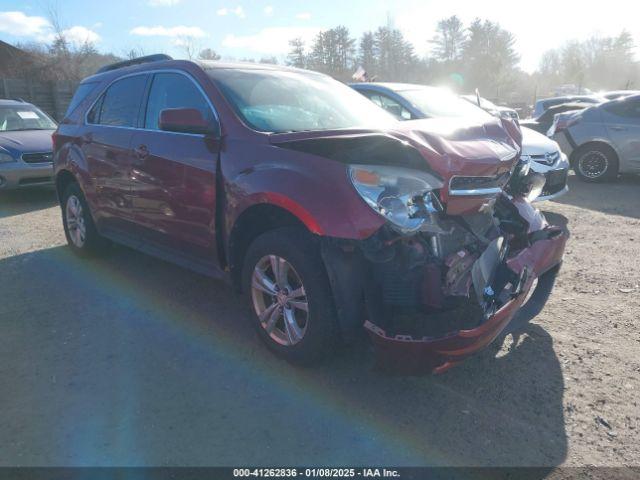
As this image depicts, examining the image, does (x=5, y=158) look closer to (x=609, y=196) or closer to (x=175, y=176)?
(x=175, y=176)

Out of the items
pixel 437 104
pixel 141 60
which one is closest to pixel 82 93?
pixel 141 60

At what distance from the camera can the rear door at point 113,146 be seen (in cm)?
450

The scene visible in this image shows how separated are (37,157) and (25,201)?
0.88 metres

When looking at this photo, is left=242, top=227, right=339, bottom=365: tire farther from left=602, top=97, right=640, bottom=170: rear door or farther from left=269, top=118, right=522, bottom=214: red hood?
left=602, top=97, right=640, bottom=170: rear door

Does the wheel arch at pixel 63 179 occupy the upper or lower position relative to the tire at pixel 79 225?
upper

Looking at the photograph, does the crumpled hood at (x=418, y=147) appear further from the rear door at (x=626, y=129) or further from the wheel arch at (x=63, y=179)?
the rear door at (x=626, y=129)

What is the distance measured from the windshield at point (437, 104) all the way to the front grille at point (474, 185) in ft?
14.1

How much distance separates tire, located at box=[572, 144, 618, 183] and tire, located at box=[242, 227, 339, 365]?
8.40 meters

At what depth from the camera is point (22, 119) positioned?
1009cm

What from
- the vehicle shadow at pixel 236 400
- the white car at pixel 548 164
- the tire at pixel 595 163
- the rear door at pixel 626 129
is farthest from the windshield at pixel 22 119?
the rear door at pixel 626 129

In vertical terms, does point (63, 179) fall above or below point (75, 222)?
above

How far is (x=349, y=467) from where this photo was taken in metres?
2.46

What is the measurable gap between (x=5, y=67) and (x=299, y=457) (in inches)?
1441

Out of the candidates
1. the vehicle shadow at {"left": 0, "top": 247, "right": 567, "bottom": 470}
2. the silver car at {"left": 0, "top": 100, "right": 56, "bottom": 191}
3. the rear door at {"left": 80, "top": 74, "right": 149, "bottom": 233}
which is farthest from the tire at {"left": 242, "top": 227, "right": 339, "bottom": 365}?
the silver car at {"left": 0, "top": 100, "right": 56, "bottom": 191}
